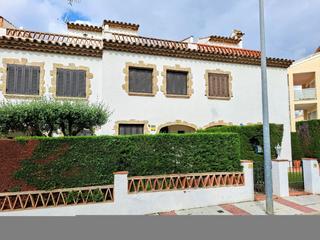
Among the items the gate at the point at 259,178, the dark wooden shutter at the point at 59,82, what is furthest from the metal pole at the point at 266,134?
the dark wooden shutter at the point at 59,82

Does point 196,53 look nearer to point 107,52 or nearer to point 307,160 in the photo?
point 107,52

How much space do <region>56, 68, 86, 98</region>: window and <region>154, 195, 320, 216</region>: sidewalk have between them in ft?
26.2

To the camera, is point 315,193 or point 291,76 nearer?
point 315,193

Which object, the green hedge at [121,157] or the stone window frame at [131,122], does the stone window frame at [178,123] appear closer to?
the stone window frame at [131,122]

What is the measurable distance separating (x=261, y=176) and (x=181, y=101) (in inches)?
231

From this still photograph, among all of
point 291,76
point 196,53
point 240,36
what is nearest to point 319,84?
point 291,76

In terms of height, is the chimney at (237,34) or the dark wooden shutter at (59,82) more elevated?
the chimney at (237,34)

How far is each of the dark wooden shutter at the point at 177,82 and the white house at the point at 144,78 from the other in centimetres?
6

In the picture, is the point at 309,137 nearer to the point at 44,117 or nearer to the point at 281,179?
the point at 281,179

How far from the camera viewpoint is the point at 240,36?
21328mm

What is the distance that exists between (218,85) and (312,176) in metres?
6.94

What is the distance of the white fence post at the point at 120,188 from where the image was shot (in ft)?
20.8

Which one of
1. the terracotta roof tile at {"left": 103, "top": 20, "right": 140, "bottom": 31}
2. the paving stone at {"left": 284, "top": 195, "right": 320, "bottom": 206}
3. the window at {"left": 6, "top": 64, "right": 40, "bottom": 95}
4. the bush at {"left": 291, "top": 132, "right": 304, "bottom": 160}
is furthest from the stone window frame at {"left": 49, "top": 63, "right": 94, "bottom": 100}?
the bush at {"left": 291, "top": 132, "right": 304, "bottom": 160}

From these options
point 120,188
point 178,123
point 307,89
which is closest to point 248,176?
point 120,188
